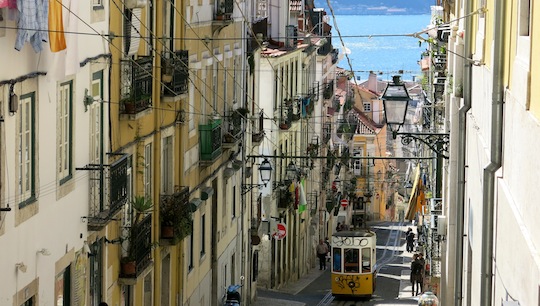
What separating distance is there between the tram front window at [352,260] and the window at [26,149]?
2939 centimetres

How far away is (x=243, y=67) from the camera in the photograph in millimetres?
36875

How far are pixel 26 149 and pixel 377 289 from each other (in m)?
34.6

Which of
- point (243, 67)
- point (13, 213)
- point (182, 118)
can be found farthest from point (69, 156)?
point (243, 67)

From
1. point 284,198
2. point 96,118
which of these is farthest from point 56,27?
point 284,198

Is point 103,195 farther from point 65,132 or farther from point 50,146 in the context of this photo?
point 50,146

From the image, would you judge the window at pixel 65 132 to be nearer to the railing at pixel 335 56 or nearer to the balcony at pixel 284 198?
the balcony at pixel 284 198

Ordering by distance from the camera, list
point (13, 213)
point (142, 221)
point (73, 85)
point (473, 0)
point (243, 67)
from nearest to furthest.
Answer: point (13, 213), point (73, 85), point (473, 0), point (142, 221), point (243, 67)

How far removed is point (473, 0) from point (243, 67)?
1697 centimetres

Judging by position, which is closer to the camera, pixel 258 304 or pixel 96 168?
pixel 96 168

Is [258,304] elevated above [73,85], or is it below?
below

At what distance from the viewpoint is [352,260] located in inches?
1752

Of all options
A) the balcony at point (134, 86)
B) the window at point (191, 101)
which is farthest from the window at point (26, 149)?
the window at point (191, 101)

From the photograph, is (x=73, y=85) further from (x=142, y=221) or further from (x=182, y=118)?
(x=182, y=118)

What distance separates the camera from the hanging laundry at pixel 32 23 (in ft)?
45.2
